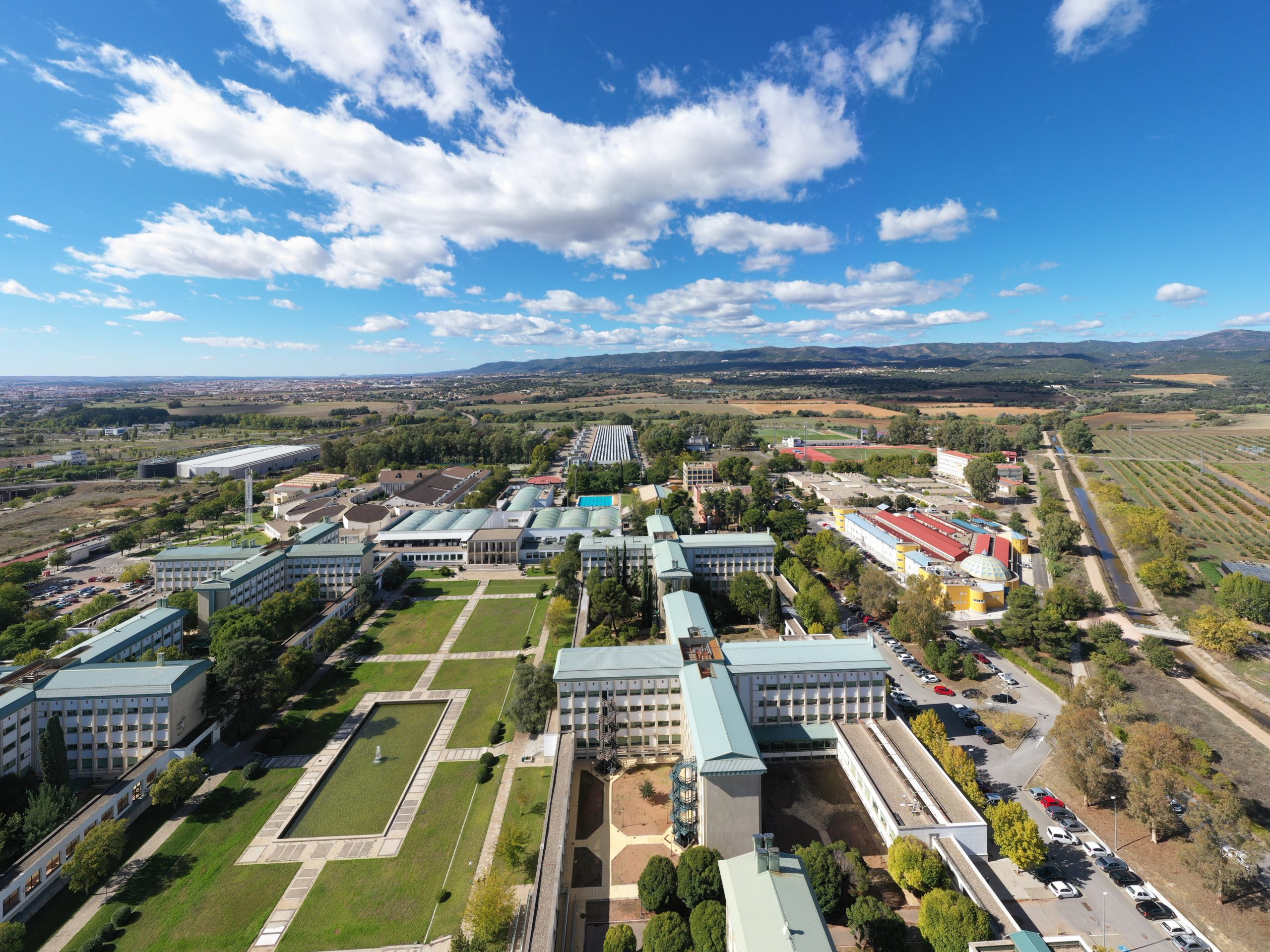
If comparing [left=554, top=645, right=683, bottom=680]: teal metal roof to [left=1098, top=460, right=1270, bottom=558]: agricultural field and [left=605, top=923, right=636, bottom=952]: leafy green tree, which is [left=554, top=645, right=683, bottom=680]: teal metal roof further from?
[left=1098, top=460, right=1270, bottom=558]: agricultural field

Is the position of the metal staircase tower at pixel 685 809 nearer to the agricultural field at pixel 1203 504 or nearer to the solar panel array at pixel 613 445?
the agricultural field at pixel 1203 504

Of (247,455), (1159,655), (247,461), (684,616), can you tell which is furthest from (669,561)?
(247,455)

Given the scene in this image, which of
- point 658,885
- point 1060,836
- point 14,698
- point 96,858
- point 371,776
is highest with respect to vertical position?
point 14,698

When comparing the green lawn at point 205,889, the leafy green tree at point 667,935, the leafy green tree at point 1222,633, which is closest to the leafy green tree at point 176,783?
the green lawn at point 205,889

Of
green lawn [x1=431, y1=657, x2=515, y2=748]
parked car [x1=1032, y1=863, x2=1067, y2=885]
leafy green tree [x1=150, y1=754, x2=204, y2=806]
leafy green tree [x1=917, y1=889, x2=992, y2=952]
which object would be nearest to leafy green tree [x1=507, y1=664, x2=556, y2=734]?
green lawn [x1=431, y1=657, x2=515, y2=748]

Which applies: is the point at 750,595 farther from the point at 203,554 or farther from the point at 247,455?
the point at 247,455

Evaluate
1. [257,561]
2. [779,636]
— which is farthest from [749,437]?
[257,561]

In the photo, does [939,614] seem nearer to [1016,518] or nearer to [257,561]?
[1016,518]
